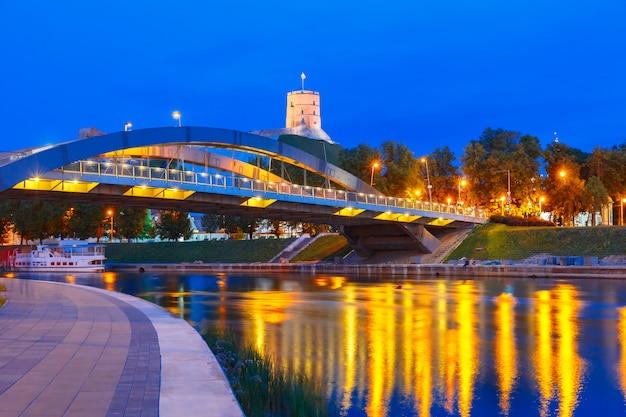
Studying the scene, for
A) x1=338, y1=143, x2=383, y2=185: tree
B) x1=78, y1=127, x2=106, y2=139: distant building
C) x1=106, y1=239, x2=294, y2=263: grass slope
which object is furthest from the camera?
x1=338, y1=143, x2=383, y2=185: tree

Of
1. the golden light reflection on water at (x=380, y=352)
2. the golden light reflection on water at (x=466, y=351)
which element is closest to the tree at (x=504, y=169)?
the golden light reflection on water at (x=466, y=351)

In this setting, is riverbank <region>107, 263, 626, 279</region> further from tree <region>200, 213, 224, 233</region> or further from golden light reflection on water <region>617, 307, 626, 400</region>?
golden light reflection on water <region>617, 307, 626, 400</region>

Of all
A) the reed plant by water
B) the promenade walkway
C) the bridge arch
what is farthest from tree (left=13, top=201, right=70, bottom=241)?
the reed plant by water

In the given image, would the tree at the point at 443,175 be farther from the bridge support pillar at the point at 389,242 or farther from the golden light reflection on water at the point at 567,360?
the golden light reflection on water at the point at 567,360

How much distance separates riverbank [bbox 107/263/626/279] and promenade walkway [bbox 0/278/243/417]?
51.2 meters

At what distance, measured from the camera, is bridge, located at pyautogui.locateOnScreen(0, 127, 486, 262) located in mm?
43938

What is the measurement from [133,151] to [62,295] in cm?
2188

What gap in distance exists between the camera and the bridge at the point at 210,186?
4394 cm

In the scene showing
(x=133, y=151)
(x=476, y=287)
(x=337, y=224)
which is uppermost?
(x=133, y=151)

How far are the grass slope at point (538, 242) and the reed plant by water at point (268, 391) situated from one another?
2456 inches

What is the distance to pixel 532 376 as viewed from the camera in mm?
17797

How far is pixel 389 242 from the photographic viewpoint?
277 feet

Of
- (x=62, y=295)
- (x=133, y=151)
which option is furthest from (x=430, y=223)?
(x=62, y=295)

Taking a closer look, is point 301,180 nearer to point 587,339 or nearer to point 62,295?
point 62,295
